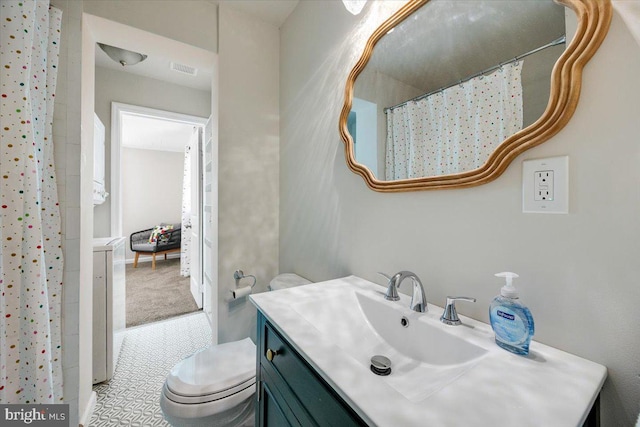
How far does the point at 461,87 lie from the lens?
2.56 ft

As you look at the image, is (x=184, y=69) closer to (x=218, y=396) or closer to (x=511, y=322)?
(x=218, y=396)

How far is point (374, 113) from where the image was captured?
3.50 ft

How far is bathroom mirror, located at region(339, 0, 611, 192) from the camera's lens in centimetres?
58

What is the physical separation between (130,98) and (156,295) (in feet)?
7.34

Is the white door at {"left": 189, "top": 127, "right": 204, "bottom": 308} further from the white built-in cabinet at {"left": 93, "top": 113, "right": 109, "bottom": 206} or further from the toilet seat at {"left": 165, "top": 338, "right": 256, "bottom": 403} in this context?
the toilet seat at {"left": 165, "top": 338, "right": 256, "bottom": 403}

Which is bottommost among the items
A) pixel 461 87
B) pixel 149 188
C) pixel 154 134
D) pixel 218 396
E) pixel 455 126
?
pixel 218 396

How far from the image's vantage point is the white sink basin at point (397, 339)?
2.05 ft

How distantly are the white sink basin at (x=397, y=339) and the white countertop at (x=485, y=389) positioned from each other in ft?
0.17

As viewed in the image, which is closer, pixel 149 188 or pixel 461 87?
pixel 461 87

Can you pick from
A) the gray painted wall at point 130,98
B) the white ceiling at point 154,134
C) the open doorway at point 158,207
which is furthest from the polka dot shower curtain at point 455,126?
the white ceiling at point 154,134

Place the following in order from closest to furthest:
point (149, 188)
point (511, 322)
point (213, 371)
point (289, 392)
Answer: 1. point (511, 322)
2. point (289, 392)
3. point (213, 371)
4. point (149, 188)

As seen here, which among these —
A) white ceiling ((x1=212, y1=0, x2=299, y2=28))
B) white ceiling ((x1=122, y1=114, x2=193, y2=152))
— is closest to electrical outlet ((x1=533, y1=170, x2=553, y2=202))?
white ceiling ((x1=212, y1=0, x2=299, y2=28))

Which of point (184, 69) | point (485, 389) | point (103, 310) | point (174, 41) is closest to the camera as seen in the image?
point (485, 389)

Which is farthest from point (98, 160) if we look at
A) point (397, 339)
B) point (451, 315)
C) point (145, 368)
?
point (451, 315)
